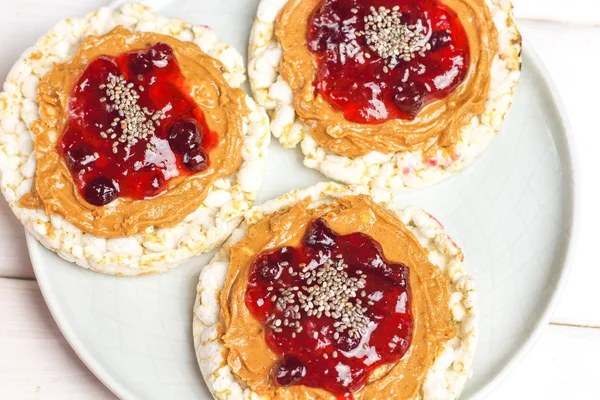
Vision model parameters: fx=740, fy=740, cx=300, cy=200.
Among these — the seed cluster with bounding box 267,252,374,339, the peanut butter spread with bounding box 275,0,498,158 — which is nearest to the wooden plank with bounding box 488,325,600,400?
the seed cluster with bounding box 267,252,374,339

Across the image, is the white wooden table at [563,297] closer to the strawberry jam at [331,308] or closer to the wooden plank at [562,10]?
the wooden plank at [562,10]

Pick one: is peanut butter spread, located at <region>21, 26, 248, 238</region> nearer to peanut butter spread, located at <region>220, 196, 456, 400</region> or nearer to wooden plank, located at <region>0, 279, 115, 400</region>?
peanut butter spread, located at <region>220, 196, 456, 400</region>

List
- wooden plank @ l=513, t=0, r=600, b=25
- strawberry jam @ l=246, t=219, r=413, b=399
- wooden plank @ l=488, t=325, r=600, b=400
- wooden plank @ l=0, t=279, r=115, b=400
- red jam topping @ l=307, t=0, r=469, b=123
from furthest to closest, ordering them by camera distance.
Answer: wooden plank @ l=513, t=0, r=600, b=25
wooden plank @ l=488, t=325, r=600, b=400
wooden plank @ l=0, t=279, r=115, b=400
red jam topping @ l=307, t=0, r=469, b=123
strawberry jam @ l=246, t=219, r=413, b=399

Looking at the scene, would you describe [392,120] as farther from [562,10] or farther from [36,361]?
[36,361]

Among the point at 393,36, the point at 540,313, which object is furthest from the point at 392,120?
the point at 540,313

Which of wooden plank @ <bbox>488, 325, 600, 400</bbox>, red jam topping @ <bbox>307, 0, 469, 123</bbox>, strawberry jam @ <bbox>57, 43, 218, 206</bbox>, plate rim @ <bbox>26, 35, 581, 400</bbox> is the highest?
red jam topping @ <bbox>307, 0, 469, 123</bbox>

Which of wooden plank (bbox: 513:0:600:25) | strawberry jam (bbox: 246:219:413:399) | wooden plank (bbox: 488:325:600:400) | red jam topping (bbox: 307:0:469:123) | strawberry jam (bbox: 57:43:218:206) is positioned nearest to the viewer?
strawberry jam (bbox: 246:219:413:399)
